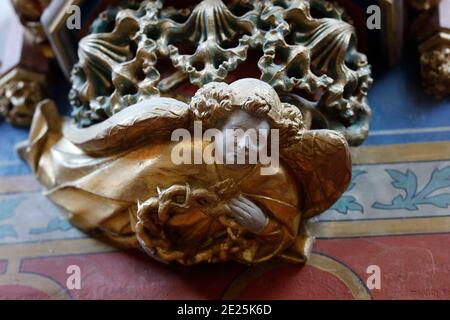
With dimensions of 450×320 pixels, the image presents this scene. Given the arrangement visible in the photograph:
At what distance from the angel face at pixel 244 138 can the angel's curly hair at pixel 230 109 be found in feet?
0.05

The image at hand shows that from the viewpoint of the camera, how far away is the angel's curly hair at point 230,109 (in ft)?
4.83

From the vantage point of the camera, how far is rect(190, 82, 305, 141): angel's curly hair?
1473mm

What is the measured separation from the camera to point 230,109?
149cm

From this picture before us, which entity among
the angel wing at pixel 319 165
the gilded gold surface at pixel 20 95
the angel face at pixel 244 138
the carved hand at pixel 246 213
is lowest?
the gilded gold surface at pixel 20 95

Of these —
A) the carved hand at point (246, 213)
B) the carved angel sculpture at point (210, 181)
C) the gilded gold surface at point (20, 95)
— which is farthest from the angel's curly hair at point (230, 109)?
the gilded gold surface at point (20, 95)

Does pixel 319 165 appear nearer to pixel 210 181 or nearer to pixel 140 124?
pixel 210 181

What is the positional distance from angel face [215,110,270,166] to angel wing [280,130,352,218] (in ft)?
0.32

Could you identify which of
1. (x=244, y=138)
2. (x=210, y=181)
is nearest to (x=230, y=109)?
(x=244, y=138)

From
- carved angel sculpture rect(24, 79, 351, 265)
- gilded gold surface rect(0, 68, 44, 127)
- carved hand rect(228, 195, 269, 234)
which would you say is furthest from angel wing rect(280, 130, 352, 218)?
gilded gold surface rect(0, 68, 44, 127)

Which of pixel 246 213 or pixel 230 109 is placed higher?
pixel 230 109

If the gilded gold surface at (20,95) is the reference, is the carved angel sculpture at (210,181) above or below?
above

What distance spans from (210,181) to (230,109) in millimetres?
179

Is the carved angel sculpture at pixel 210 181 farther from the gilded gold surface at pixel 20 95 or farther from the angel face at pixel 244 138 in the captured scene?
the gilded gold surface at pixel 20 95

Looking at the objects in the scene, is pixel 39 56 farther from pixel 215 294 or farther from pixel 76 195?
pixel 215 294
